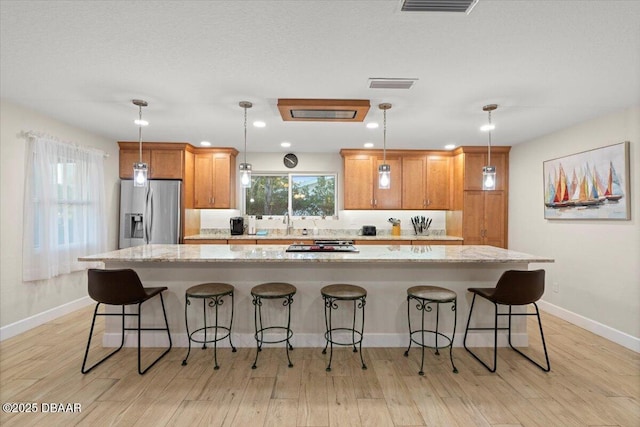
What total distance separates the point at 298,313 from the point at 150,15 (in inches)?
100

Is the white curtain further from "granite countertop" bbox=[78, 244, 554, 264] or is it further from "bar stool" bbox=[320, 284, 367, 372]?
"bar stool" bbox=[320, 284, 367, 372]

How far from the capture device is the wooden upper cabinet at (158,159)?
15.5 ft

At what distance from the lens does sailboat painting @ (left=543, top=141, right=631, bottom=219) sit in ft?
10.2

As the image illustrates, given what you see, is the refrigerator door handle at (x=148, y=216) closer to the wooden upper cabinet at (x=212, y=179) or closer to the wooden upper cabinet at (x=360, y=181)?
the wooden upper cabinet at (x=212, y=179)

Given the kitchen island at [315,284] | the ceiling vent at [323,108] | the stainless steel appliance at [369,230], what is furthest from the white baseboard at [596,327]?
the ceiling vent at [323,108]

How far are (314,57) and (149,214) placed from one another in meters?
3.70

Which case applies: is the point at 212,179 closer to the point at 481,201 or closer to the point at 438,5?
the point at 438,5

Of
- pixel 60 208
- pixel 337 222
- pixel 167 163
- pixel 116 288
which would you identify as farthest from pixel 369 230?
pixel 60 208

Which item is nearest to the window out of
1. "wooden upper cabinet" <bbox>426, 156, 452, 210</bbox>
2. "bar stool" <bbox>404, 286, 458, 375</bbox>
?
"wooden upper cabinet" <bbox>426, 156, 452, 210</bbox>

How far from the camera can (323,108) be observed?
116 inches

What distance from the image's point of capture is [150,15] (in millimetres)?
1729

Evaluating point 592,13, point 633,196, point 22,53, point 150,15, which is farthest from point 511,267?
point 22,53

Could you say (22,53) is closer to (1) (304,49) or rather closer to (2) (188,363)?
(1) (304,49)

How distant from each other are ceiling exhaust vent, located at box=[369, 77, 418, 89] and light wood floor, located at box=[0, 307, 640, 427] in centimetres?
240
